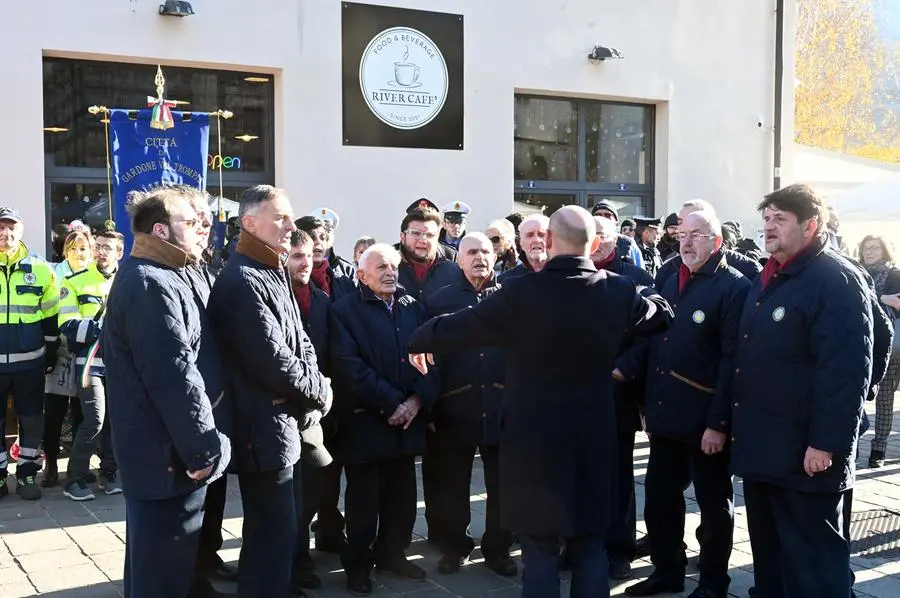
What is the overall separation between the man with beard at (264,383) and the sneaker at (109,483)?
3.08 m

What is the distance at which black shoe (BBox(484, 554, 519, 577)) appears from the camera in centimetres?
524

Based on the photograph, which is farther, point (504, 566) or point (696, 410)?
point (504, 566)

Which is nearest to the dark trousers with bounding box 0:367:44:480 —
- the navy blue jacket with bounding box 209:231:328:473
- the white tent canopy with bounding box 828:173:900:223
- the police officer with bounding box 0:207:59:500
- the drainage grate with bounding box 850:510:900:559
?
the police officer with bounding box 0:207:59:500

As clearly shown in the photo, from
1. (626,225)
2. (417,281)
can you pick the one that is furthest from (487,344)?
(626,225)

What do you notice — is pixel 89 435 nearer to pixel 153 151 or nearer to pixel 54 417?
pixel 54 417

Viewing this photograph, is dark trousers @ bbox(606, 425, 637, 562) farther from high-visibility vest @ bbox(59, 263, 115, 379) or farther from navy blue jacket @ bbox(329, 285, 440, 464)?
high-visibility vest @ bbox(59, 263, 115, 379)

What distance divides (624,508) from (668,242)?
4.84 meters

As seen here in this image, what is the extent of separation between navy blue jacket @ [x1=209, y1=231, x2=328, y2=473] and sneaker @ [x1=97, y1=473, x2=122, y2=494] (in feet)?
10.6

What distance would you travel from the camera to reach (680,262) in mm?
5219

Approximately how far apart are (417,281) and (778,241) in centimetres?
249

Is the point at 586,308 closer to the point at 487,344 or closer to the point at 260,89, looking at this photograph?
the point at 487,344

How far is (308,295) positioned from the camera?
524 centimetres

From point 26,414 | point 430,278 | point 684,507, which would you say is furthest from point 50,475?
point 684,507

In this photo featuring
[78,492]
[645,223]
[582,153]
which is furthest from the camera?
[582,153]
